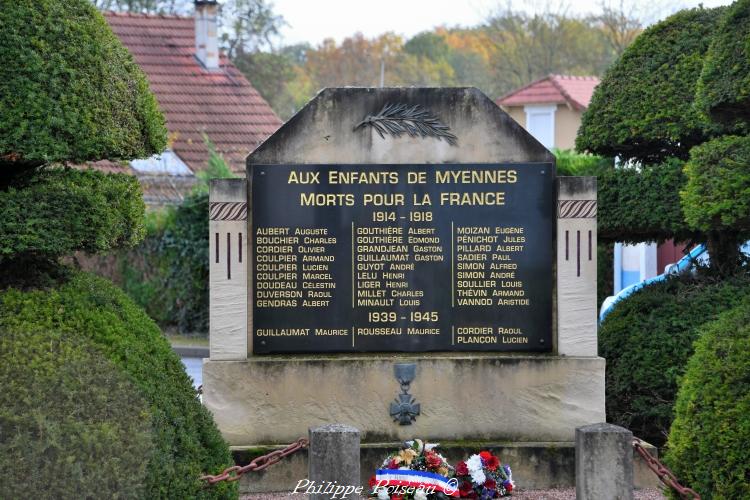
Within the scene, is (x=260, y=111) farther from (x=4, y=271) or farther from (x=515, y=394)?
(x=4, y=271)

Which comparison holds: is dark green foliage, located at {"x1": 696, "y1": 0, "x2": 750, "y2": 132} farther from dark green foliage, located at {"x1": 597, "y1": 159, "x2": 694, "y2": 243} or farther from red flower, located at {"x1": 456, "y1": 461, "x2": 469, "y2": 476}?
red flower, located at {"x1": 456, "y1": 461, "x2": 469, "y2": 476}

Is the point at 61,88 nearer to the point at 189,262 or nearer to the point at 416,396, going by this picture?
the point at 416,396

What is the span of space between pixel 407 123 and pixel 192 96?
2064 cm

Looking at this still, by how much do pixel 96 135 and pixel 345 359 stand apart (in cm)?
312

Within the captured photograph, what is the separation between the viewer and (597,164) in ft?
39.2

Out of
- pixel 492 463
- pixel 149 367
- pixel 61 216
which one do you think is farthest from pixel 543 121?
pixel 149 367

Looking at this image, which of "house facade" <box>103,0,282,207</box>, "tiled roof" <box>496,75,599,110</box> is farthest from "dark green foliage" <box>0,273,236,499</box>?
"tiled roof" <box>496,75,599,110</box>

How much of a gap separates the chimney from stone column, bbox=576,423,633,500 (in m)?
24.5

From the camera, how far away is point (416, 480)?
8.41 metres

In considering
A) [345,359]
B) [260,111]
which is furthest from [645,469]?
[260,111]

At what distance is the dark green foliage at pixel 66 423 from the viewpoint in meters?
5.70

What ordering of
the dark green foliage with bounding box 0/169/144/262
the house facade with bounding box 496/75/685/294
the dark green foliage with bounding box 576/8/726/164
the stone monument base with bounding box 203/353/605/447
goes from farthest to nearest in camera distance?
the house facade with bounding box 496/75/685/294 < the dark green foliage with bounding box 576/8/726/164 < the stone monument base with bounding box 203/353/605/447 < the dark green foliage with bounding box 0/169/144/262

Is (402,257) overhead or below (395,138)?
below

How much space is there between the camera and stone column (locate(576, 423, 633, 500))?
22.9ft
